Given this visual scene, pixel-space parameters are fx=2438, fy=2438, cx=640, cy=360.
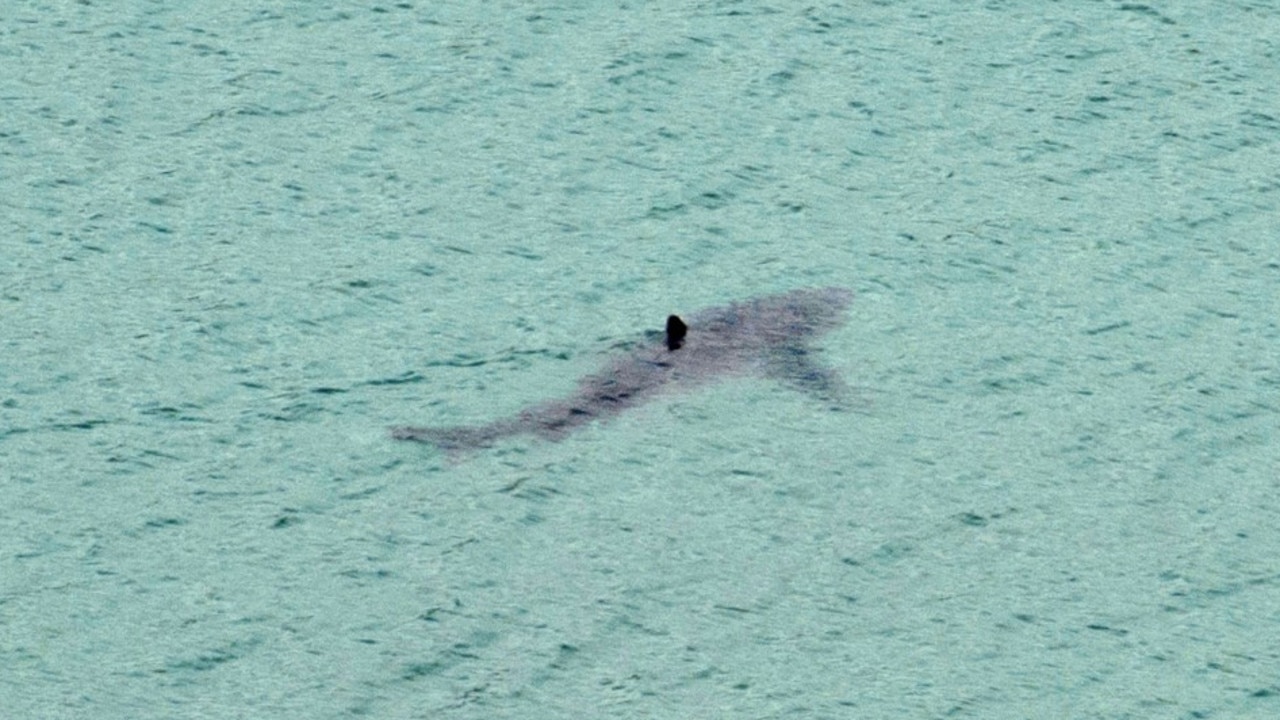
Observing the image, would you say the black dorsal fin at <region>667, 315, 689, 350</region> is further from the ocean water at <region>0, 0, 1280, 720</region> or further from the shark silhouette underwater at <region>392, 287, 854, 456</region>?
the ocean water at <region>0, 0, 1280, 720</region>

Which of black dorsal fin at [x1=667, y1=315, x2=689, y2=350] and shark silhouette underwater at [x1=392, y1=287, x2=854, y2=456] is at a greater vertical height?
black dorsal fin at [x1=667, y1=315, x2=689, y2=350]

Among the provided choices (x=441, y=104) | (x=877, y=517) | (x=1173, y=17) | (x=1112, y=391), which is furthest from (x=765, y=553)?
(x=1173, y=17)

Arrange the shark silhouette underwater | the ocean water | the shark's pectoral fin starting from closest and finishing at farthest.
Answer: the ocean water, the shark silhouette underwater, the shark's pectoral fin

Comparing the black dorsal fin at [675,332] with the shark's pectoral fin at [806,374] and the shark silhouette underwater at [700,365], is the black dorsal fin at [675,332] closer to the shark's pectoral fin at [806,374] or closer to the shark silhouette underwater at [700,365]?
the shark silhouette underwater at [700,365]

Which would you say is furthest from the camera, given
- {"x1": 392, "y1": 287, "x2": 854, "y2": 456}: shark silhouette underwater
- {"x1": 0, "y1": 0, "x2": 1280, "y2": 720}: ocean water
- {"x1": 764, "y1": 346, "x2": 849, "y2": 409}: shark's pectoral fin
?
{"x1": 764, "y1": 346, "x2": 849, "y2": 409}: shark's pectoral fin

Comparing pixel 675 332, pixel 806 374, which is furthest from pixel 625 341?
pixel 806 374

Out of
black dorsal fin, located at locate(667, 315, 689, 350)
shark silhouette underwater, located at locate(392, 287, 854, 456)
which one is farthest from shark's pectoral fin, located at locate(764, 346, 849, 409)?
black dorsal fin, located at locate(667, 315, 689, 350)
